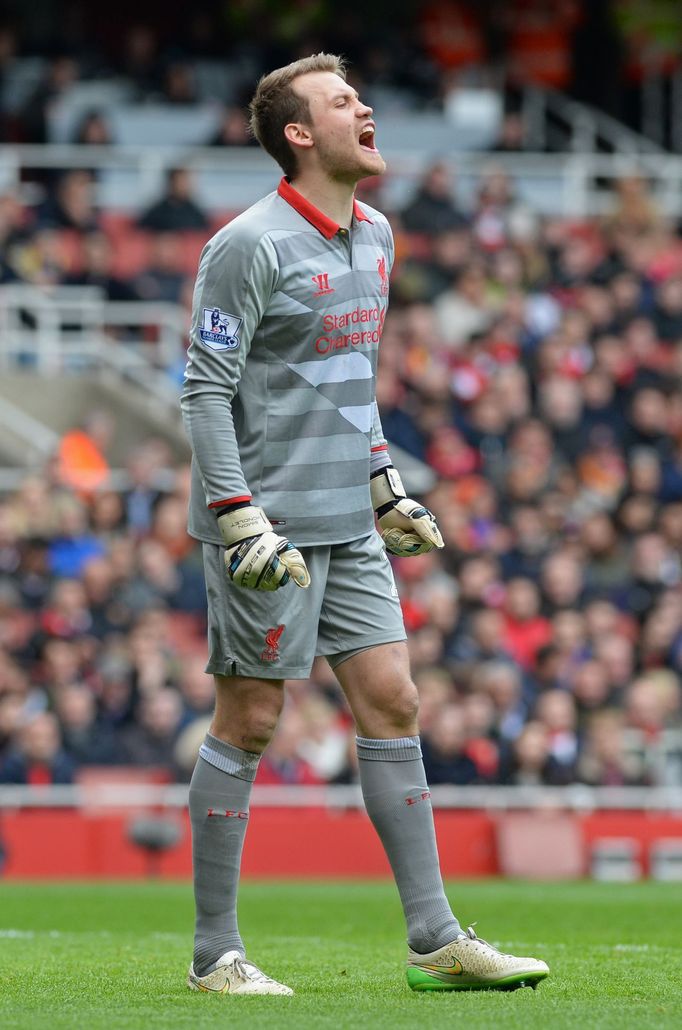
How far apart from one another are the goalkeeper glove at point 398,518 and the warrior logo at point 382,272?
19.8 inches

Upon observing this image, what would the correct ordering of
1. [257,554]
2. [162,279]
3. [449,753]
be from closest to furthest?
1. [257,554]
2. [449,753]
3. [162,279]

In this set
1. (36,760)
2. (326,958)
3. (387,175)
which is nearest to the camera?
(326,958)

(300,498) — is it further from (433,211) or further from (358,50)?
(358,50)

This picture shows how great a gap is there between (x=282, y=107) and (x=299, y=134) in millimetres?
90

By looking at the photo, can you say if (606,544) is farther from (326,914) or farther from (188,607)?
(326,914)

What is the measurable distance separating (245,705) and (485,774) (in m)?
8.44

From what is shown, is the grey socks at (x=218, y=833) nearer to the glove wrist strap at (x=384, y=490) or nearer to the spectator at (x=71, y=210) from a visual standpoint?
the glove wrist strap at (x=384, y=490)

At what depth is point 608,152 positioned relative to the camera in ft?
77.7

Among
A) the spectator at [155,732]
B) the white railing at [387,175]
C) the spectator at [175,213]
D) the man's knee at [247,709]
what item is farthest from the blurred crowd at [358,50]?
the man's knee at [247,709]

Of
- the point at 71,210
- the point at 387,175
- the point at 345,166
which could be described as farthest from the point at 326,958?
the point at 387,175

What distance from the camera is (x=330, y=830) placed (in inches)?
527

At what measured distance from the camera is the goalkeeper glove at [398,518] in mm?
5879

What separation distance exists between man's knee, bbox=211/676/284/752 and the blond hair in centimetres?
137

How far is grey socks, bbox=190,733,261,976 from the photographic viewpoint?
5582 mm
